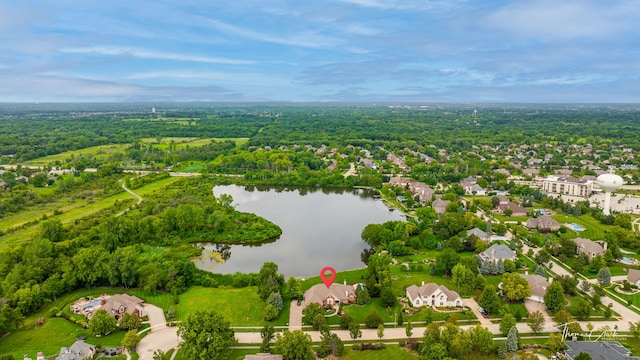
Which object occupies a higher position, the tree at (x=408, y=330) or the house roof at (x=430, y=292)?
the house roof at (x=430, y=292)

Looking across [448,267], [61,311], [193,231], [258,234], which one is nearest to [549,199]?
[448,267]

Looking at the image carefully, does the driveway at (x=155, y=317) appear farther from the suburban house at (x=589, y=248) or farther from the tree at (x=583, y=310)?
the suburban house at (x=589, y=248)

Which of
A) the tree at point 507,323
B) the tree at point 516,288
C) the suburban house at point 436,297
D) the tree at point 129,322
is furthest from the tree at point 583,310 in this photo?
the tree at point 129,322

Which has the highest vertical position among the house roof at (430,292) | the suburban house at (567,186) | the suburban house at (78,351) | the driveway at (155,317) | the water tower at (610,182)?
the water tower at (610,182)

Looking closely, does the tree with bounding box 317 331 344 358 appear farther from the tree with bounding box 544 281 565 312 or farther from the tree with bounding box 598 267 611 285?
the tree with bounding box 598 267 611 285

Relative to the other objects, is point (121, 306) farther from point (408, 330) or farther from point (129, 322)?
point (408, 330)

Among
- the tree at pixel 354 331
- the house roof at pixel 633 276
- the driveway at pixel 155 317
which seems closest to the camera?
the tree at pixel 354 331

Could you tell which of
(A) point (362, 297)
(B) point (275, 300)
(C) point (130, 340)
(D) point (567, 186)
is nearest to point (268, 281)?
(B) point (275, 300)
